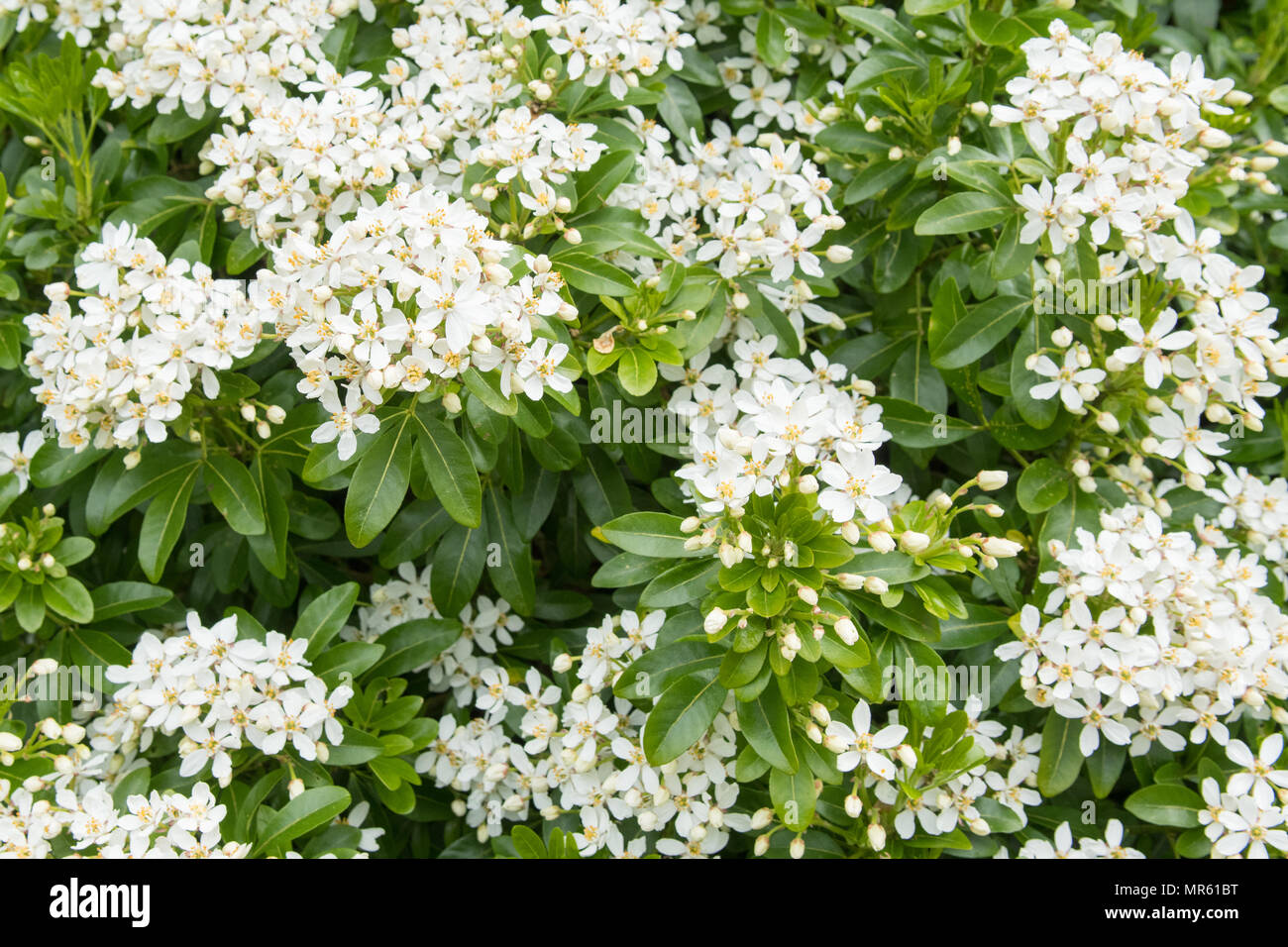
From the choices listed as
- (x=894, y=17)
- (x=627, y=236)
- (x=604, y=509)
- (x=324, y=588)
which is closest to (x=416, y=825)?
(x=324, y=588)

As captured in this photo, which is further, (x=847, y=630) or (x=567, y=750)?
(x=567, y=750)

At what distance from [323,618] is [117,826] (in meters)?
0.98

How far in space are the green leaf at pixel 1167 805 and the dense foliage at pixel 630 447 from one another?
0.02 meters

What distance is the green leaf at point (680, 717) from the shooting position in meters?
3.46

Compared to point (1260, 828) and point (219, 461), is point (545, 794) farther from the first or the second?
point (1260, 828)

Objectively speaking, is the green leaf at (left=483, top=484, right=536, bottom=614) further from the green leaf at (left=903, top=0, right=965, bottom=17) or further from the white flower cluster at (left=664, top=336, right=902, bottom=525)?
the green leaf at (left=903, top=0, right=965, bottom=17)

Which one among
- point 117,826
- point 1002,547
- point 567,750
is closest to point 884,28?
point 1002,547

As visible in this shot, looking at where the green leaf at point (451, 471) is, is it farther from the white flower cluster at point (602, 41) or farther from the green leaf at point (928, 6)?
the green leaf at point (928, 6)

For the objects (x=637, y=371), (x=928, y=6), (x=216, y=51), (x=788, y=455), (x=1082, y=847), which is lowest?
(x=1082, y=847)

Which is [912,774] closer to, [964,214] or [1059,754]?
[1059,754]

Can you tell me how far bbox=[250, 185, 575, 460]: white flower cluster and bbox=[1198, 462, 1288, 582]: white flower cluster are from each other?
9.38ft

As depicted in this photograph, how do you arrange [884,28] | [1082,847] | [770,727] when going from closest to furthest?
[770,727] < [1082,847] < [884,28]

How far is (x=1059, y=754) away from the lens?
3.95 meters

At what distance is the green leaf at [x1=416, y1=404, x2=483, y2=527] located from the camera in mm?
3674
